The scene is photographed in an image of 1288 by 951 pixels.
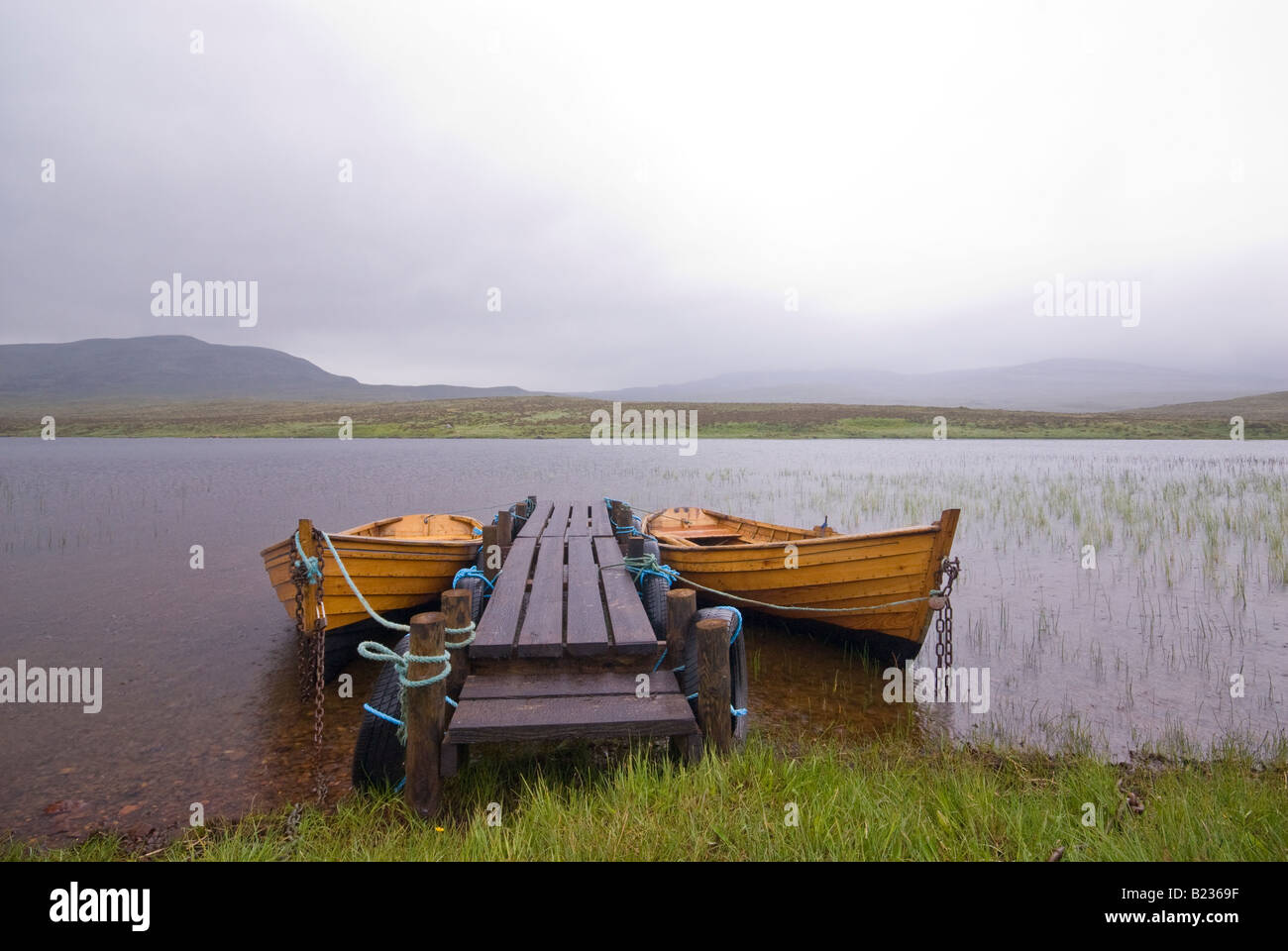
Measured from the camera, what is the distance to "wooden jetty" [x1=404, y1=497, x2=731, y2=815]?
421cm

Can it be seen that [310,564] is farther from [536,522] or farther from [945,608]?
[945,608]

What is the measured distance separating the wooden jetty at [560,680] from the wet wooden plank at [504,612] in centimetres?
1

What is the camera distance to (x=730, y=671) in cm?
520

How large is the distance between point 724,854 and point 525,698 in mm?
1776

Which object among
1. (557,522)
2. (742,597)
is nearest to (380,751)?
(742,597)

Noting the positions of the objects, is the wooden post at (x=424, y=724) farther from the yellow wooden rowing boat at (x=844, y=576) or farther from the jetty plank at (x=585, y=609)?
the yellow wooden rowing boat at (x=844, y=576)

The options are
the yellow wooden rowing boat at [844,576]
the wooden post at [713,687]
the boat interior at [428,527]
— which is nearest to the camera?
the wooden post at [713,687]

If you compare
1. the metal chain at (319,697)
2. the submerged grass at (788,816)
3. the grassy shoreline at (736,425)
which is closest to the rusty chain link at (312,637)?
the metal chain at (319,697)

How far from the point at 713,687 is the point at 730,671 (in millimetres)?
682

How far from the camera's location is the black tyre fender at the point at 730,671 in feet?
16.1

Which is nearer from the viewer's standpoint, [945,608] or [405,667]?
[405,667]

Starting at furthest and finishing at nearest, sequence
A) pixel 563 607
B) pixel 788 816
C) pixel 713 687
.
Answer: pixel 563 607, pixel 713 687, pixel 788 816

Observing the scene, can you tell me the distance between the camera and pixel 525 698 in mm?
4516
